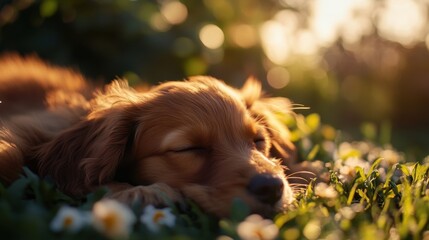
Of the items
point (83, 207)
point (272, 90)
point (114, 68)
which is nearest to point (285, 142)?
point (83, 207)

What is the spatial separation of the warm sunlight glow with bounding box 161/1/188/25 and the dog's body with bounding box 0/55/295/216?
4420 millimetres

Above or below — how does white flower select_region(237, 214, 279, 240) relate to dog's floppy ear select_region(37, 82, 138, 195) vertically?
above

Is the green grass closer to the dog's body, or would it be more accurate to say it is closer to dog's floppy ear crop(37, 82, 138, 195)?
the dog's body

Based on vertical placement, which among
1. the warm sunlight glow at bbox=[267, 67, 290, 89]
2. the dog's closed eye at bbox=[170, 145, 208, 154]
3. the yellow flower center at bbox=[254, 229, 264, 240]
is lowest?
the warm sunlight glow at bbox=[267, 67, 290, 89]

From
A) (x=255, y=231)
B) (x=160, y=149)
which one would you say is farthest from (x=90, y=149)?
(x=255, y=231)

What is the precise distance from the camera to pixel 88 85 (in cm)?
519

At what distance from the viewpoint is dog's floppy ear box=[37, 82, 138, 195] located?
331cm

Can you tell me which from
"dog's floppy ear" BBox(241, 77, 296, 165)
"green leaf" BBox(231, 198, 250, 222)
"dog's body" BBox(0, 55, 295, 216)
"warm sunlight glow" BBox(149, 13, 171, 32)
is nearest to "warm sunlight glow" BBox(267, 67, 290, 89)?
"warm sunlight glow" BBox(149, 13, 171, 32)

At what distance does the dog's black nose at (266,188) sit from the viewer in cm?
288

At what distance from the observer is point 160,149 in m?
3.36

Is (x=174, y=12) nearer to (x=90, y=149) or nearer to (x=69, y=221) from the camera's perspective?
(x=90, y=149)

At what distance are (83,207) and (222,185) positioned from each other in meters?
0.68

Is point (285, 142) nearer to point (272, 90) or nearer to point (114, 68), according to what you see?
point (114, 68)

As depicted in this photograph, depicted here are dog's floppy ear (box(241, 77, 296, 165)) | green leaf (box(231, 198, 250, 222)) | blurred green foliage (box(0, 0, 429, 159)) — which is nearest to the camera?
green leaf (box(231, 198, 250, 222))
